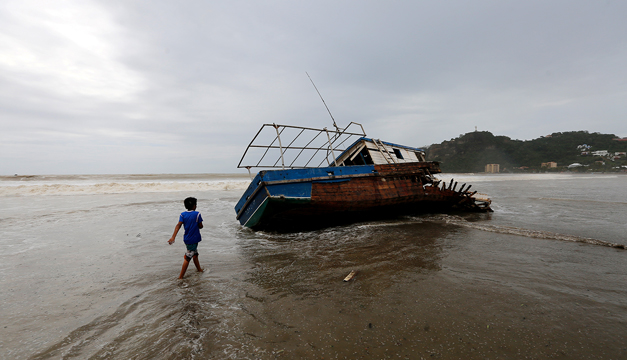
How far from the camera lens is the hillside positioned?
76.2m

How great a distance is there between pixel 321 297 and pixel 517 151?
104 metres

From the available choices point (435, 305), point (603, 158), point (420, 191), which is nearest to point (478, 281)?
point (435, 305)

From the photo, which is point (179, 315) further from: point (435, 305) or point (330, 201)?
point (330, 201)

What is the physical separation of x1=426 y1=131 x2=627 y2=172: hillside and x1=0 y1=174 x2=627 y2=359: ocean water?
7428 centimetres

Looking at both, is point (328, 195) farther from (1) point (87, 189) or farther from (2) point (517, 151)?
(2) point (517, 151)

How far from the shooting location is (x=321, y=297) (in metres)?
3.45

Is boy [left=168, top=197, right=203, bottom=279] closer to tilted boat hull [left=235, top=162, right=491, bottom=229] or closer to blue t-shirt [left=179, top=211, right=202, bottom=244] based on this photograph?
blue t-shirt [left=179, top=211, right=202, bottom=244]

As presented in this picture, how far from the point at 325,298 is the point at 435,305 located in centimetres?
135

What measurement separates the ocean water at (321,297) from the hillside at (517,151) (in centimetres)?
7428

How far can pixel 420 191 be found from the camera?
10.1 meters

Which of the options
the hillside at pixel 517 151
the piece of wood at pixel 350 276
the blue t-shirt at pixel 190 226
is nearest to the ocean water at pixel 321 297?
the piece of wood at pixel 350 276

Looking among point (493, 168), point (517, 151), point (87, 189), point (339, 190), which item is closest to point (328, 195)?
point (339, 190)

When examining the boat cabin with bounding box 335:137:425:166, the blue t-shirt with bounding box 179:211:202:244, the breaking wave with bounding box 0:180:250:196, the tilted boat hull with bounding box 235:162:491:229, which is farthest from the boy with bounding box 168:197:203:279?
the breaking wave with bounding box 0:180:250:196

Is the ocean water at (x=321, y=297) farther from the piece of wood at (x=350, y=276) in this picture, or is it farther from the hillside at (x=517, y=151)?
the hillside at (x=517, y=151)
